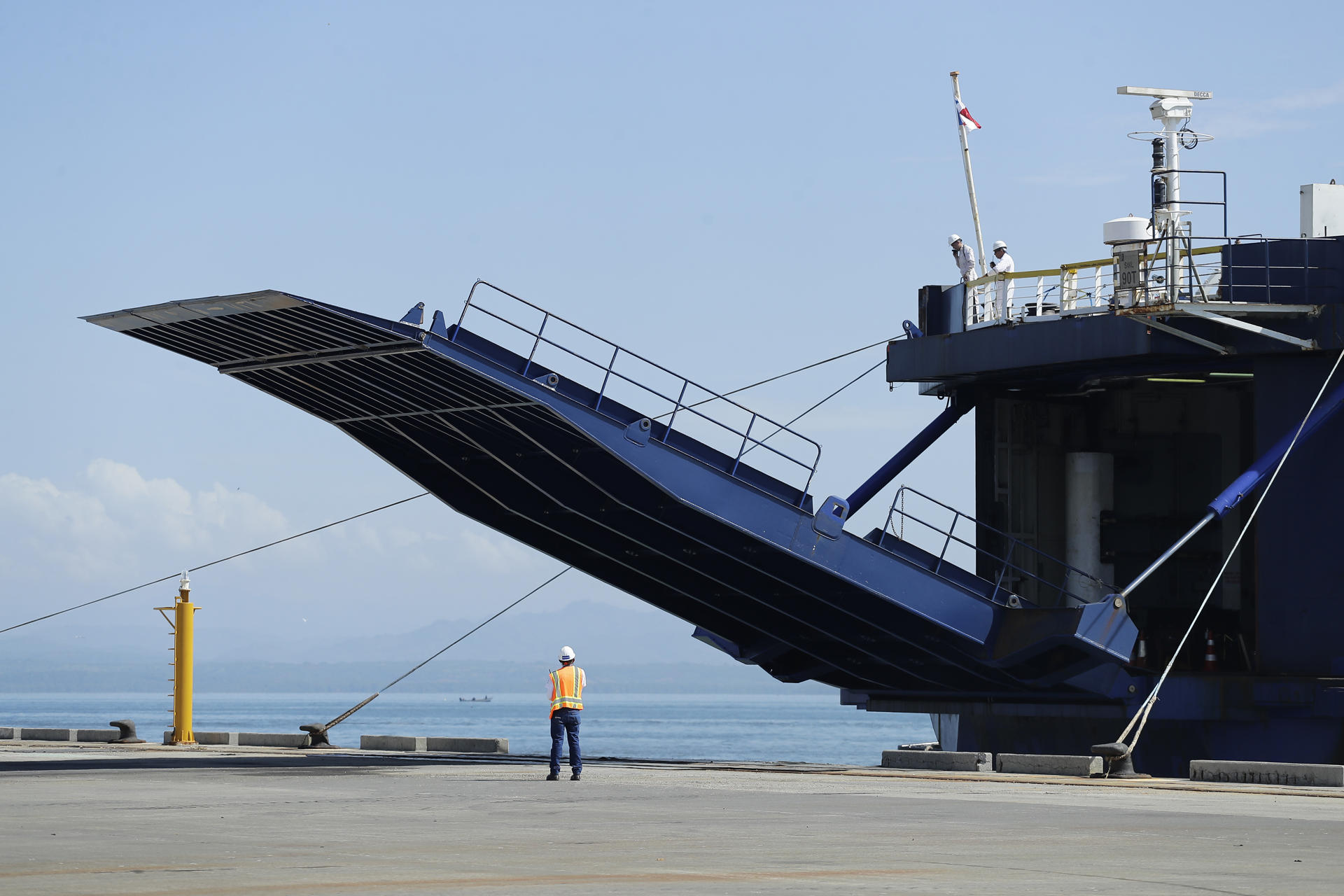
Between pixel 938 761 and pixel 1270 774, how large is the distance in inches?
178

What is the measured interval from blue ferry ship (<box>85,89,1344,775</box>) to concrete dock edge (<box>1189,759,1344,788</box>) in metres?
2.18

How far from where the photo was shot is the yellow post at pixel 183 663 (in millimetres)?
28641

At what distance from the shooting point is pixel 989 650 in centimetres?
2402

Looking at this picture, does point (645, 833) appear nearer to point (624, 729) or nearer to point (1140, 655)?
point (1140, 655)

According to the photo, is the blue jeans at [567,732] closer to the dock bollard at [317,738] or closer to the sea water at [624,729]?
the dock bollard at [317,738]

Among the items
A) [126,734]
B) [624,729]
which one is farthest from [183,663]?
[624,729]

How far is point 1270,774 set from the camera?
1962cm

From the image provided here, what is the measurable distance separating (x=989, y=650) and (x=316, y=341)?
9743 mm

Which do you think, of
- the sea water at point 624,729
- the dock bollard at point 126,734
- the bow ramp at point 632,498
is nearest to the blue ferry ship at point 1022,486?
the bow ramp at point 632,498

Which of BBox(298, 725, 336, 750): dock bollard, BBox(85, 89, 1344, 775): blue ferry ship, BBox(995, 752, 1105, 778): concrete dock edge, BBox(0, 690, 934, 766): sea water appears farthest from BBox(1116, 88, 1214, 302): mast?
BBox(0, 690, 934, 766): sea water

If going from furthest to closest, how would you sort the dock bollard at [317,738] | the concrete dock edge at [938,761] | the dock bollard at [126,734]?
the dock bollard at [126,734], the dock bollard at [317,738], the concrete dock edge at [938,761]

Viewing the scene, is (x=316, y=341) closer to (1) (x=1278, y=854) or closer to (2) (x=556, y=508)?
(2) (x=556, y=508)

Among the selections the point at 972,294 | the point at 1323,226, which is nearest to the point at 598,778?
the point at 972,294

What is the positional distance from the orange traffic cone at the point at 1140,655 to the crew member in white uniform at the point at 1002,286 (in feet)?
16.2
